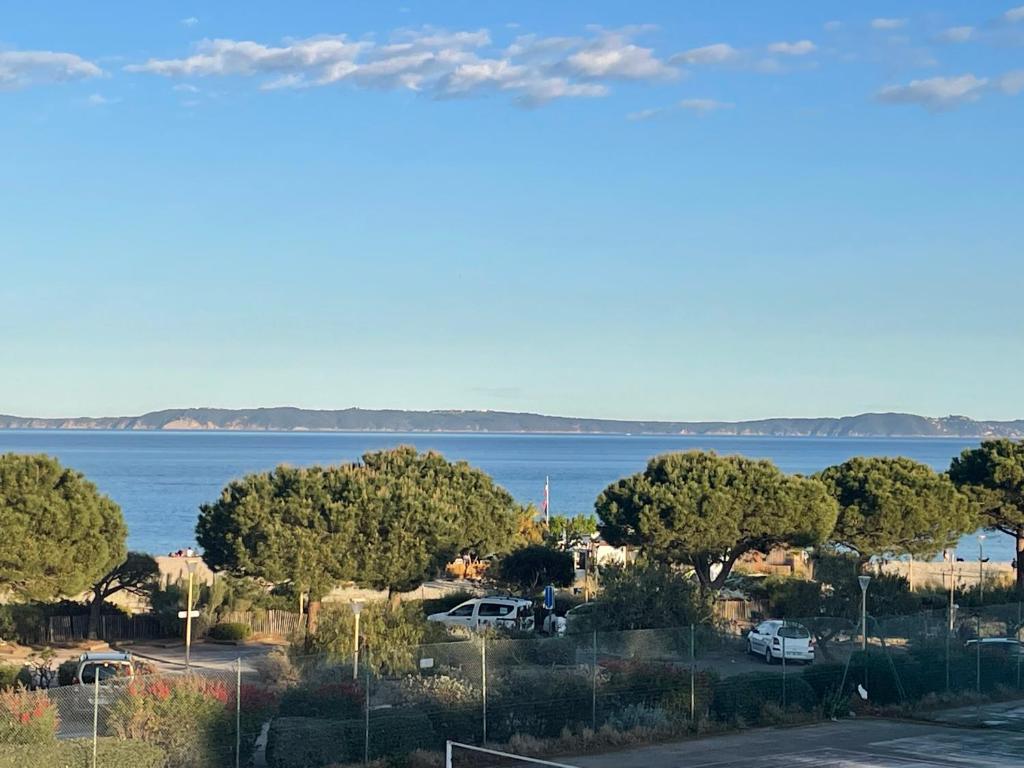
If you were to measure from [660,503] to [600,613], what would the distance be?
13883 mm

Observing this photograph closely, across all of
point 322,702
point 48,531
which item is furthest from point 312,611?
point 322,702

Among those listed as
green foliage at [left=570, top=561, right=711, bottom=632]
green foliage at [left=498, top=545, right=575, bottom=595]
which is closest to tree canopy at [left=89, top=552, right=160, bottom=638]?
green foliage at [left=498, top=545, right=575, bottom=595]

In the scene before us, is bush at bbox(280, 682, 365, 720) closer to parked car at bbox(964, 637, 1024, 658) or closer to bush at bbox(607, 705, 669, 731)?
bush at bbox(607, 705, 669, 731)

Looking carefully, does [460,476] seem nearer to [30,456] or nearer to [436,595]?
[436,595]

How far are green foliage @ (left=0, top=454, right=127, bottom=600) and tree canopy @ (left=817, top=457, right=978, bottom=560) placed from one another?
92.5 ft


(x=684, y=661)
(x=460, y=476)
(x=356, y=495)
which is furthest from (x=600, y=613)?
(x=460, y=476)

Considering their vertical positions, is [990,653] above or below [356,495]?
below

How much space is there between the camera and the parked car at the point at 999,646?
32531mm

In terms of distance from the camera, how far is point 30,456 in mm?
39719

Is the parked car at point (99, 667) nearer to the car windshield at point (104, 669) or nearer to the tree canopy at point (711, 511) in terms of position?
the car windshield at point (104, 669)

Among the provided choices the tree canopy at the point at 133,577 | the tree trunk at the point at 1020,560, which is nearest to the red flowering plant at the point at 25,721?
the tree canopy at the point at 133,577

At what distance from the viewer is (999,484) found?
54.2m

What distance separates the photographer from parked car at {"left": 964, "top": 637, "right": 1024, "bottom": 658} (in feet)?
107

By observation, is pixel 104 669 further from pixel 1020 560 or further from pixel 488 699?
pixel 1020 560
